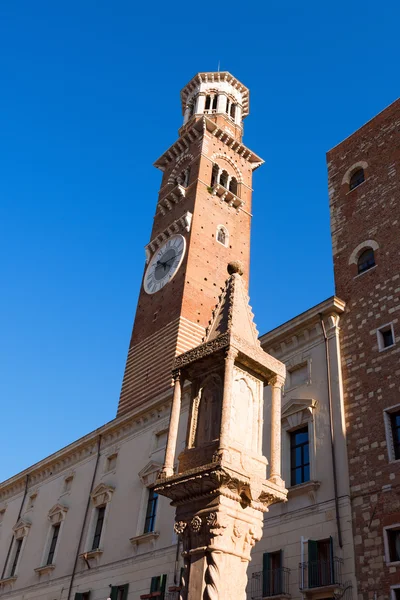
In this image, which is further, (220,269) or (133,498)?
(220,269)

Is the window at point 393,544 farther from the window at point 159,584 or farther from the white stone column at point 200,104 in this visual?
the white stone column at point 200,104

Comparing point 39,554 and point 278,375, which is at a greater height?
point 39,554

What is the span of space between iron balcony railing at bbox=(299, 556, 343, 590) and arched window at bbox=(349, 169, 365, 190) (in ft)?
43.2

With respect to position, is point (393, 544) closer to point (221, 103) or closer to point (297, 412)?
point (297, 412)

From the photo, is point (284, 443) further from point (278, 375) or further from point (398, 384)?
point (278, 375)

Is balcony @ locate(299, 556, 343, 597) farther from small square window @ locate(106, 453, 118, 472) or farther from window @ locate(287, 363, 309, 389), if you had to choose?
small square window @ locate(106, 453, 118, 472)

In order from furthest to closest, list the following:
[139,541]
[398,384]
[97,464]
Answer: [97,464]
[139,541]
[398,384]

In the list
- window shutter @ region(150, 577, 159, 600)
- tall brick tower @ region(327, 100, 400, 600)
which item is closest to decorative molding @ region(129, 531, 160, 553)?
window shutter @ region(150, 577, 159, 600)

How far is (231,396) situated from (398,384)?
26.1ft

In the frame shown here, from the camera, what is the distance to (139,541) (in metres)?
21.1

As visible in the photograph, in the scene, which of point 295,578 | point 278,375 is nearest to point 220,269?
point 295,578

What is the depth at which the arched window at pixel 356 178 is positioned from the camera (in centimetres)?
2233

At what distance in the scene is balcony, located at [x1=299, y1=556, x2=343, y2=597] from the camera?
14141 mm

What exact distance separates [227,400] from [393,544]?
23.9 feet
